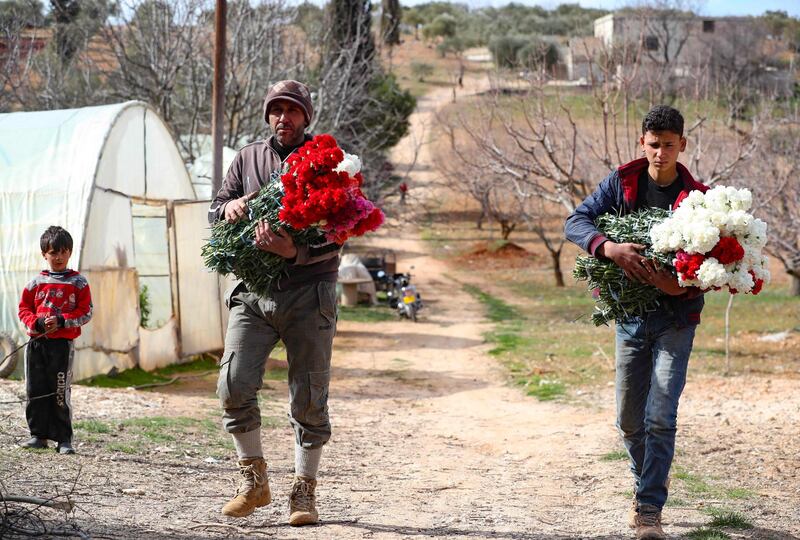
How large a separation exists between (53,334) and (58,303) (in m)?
0.23

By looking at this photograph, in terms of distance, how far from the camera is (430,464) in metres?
8.06

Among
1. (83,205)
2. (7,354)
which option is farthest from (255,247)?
(83,205)

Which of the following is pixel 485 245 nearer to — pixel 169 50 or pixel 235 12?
pixel 235 12

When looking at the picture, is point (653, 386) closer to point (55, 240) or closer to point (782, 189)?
point (55, 240)

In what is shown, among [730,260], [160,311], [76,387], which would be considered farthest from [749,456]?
[160,311]

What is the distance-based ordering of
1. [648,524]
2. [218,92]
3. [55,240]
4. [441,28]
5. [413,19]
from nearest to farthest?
1. [648,524]
2. [55,240]
3. [218,92]
4. [441,28]
5. [413,19]

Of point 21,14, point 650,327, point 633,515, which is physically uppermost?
point 21,14

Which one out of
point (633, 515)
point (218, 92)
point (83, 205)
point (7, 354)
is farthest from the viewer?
point (218, 92)

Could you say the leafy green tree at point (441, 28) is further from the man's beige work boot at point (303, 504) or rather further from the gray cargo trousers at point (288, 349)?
the man's beige work boot at point (303, 504)

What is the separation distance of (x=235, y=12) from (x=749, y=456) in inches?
709

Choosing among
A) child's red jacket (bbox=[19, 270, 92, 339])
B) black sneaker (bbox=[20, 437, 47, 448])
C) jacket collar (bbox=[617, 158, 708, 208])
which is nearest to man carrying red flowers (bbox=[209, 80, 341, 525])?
jacket collar (bbox=[617, 158, 708, 208])

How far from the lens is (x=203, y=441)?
337 inches

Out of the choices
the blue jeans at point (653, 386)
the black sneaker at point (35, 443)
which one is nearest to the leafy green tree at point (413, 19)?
the black sneaker at point (35, 443)

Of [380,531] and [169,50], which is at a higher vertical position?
[169,50]
